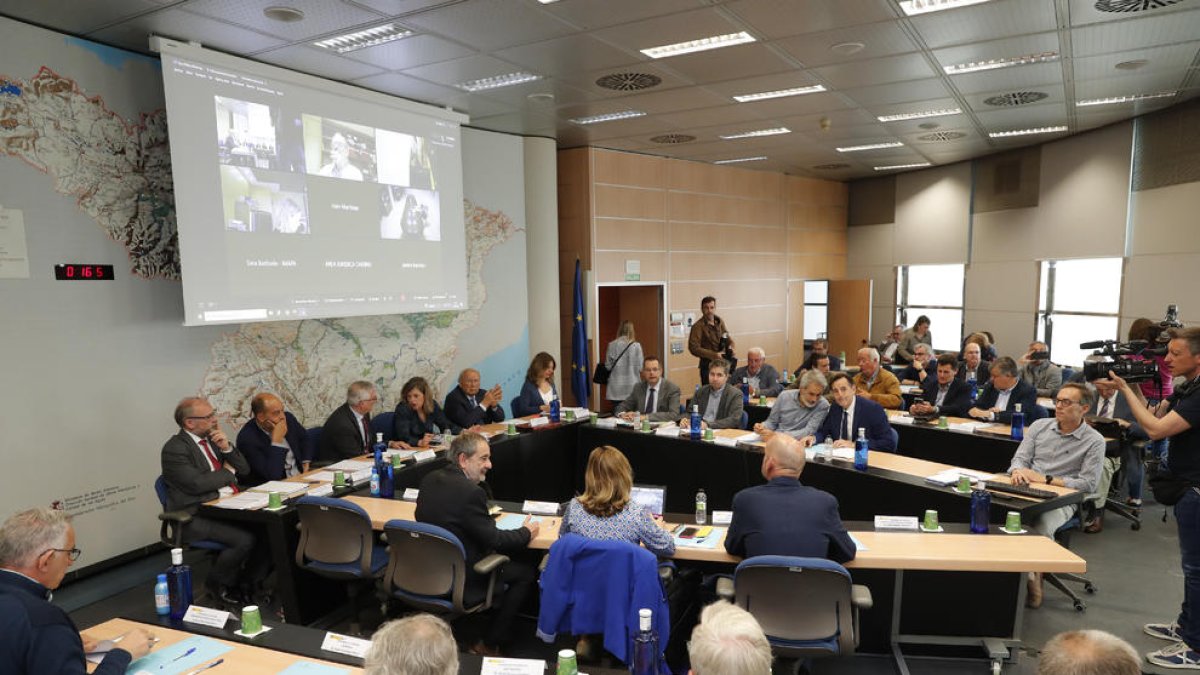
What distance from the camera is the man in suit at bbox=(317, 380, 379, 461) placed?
207 inches

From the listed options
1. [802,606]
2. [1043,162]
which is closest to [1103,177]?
[1043,162]

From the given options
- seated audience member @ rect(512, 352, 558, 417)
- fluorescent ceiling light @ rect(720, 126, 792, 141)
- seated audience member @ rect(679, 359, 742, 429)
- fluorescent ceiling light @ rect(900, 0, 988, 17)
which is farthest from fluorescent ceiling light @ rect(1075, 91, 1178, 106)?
seated audience member @ rect(512, 352, 558, 417)

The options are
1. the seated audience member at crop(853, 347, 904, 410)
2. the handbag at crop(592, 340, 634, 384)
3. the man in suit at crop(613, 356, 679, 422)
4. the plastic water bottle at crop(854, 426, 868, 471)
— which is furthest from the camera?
the handbag at crop(592, 340, 634, 384)

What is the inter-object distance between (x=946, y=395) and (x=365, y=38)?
5.76 m

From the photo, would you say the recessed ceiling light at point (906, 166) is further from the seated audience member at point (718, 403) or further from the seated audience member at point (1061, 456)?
the seated audience member at point (1061, 456)

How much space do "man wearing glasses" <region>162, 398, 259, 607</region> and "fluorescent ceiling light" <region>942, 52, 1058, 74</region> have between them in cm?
612

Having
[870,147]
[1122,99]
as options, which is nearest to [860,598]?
[1122,99]

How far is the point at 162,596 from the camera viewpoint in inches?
104

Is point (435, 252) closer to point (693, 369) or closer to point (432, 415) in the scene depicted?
point (432, 415)

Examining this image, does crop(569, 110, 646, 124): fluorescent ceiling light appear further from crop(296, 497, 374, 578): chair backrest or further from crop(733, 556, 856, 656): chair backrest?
crop(733, 556, 856, 656): chair backrest

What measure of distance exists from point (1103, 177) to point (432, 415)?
844cm

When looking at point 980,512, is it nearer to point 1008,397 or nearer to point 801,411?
point 801,411

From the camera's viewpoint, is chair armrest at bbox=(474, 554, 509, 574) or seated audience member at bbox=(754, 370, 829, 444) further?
seated audience member at bbox=(754, 370, 829, 444)

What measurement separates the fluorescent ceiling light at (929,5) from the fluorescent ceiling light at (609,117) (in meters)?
3.00
